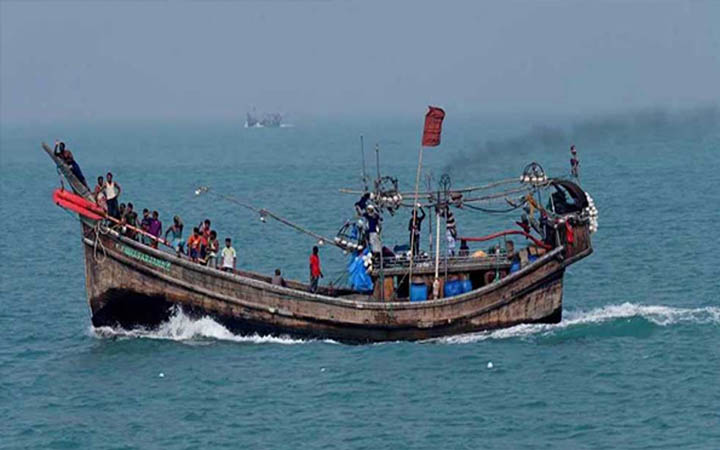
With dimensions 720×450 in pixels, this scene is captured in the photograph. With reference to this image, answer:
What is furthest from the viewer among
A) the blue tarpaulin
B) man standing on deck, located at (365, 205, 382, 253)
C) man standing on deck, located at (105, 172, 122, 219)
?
man standing on deck, located at (105, 172, 122, 219)

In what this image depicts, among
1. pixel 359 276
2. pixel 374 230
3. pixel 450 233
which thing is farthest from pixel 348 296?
pixel 450 233

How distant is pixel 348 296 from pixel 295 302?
2081mm

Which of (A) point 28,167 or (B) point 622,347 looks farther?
(A) point 28,167

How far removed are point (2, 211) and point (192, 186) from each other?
19.7 m

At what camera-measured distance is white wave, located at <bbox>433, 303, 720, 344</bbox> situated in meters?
39.2

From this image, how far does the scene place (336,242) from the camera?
1567 inches

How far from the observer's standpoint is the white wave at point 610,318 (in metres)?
39.2

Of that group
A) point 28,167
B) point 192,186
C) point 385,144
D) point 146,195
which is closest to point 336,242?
point 146,195

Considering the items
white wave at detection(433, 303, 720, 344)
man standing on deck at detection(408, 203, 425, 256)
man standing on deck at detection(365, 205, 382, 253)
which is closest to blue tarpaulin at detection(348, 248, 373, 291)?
man standing on deck at detection(365, 205, 382, 253)

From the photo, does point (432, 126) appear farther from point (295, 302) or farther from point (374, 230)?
point (295, 302)

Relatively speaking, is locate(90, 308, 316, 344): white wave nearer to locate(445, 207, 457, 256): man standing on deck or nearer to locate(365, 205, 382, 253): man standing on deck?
locate(365, 205, 382, 253): man standing on deck

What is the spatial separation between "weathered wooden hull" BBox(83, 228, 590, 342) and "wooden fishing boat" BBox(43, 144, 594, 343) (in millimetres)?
29

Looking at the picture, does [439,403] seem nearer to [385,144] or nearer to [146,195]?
[146,195]

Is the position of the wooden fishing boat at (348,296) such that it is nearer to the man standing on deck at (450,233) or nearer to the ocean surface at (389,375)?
the ocean surface at (389,375)
